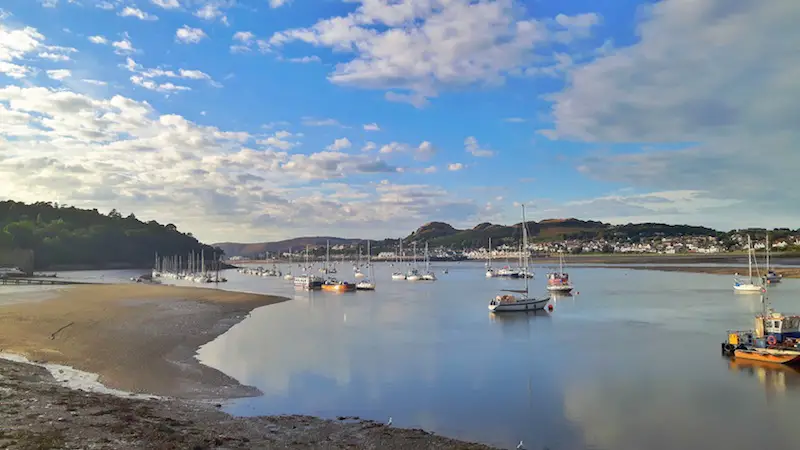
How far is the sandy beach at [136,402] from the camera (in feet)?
38.9

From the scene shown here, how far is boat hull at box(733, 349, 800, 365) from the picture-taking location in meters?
24.1

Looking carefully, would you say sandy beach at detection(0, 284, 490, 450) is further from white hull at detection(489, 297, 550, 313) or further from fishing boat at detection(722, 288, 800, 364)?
white hull at detection(489, 297, 550, 313)

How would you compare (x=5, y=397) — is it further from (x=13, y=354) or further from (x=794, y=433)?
(x=794, y=433)

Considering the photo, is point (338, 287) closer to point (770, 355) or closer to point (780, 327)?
point (780, 327)

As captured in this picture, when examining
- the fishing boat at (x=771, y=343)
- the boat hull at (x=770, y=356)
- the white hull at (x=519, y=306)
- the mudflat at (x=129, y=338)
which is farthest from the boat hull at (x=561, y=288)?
the boat hull at (x=770, y=356)

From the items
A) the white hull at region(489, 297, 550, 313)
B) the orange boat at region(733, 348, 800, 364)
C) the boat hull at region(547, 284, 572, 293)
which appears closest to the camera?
the orange boat at region(733, 348, 800, 364)

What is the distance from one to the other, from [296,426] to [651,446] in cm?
907

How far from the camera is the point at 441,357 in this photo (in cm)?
2717

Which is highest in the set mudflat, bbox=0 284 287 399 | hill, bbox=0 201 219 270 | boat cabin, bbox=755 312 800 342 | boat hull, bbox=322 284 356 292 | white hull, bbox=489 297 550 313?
hill, bbox=0 201 219 270

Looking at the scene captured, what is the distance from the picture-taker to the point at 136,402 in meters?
15.4

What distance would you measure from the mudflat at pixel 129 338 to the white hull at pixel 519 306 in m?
20.6

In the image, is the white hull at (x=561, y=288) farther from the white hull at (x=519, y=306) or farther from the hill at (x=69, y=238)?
the hill at (x=69, y=238)

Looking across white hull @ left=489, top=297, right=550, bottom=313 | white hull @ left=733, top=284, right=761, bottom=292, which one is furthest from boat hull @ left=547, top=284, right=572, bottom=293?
white hull @ left=489, top=297, right=550, bottom=313

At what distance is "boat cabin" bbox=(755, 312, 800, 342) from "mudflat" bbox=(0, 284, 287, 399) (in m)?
23.1
